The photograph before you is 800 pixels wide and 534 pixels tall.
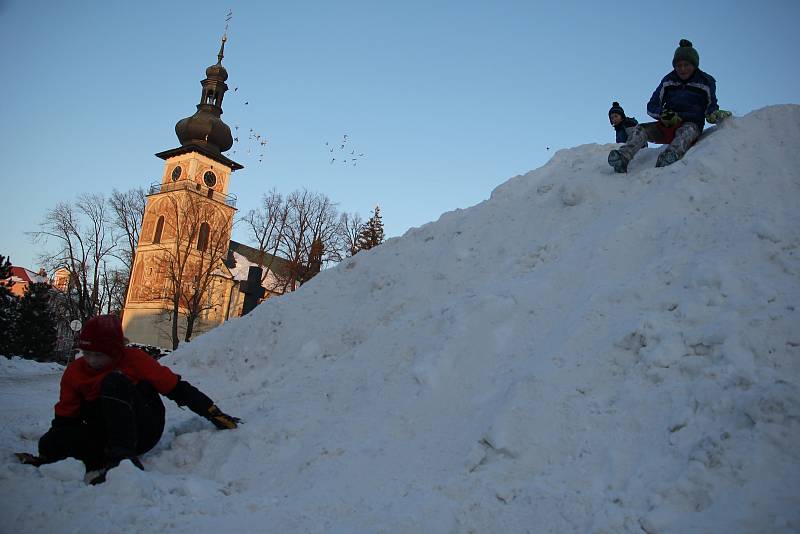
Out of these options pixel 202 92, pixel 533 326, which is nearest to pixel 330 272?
pixel 533 326

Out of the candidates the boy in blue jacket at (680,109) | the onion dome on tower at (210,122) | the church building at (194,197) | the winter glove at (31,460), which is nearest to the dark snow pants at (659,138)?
the boy in blue jacket at (680,109)

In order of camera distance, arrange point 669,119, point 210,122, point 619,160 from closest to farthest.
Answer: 1. point 619,160
2. point 669,119
3. point 210,122

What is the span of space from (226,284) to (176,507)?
1945 inches

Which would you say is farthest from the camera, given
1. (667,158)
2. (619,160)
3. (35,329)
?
(35,329)

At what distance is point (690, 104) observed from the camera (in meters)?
7.43

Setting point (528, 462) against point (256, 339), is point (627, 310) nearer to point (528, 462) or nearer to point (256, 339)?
point (528, 462)

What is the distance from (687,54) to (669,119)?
0.87 meters

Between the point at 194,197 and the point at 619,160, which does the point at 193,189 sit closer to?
the point at 194,197

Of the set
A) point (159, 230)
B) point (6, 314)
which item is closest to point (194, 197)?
point (159, 230)

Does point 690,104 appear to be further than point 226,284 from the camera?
No

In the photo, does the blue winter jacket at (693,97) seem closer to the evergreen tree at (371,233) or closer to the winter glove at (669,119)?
the winter glove at (669,119)

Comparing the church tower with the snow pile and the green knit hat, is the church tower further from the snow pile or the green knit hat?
the green knit hat

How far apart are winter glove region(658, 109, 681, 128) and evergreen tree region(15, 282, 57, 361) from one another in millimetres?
32930

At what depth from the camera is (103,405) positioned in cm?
383
